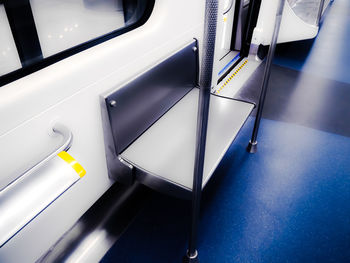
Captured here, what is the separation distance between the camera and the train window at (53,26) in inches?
40.6

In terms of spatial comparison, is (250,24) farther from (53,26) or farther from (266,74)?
(53,26)

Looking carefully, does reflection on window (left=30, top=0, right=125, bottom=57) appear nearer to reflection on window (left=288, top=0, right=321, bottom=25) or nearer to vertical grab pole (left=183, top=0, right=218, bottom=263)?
vertical grab pole (left=183, top=0, right=218, bottom=263)

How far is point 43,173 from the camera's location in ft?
2.59

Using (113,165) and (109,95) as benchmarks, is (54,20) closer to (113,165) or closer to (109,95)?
(109,95)

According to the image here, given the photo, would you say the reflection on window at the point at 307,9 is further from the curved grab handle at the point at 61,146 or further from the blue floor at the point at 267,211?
the curved grab handle at the point at 61,146

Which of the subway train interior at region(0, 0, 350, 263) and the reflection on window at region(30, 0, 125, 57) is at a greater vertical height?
the reflection on window at region(30, 0, 125, 57)

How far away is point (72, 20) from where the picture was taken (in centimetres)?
150

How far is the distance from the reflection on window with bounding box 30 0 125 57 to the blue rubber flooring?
1.06 meters

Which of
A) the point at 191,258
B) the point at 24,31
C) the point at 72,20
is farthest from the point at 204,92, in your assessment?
the point at 72,20

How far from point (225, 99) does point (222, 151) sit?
23.3 inches

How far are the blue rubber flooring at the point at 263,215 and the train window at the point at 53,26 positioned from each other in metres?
1.01

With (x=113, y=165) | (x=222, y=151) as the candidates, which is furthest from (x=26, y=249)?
(x=222, y=151)

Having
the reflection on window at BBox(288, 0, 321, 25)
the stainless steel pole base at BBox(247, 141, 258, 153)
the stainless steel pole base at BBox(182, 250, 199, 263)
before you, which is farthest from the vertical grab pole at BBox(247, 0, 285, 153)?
the reflection on window at BBox(288, 0, 321, 25)

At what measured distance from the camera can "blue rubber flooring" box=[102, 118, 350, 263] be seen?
56.7 inches
